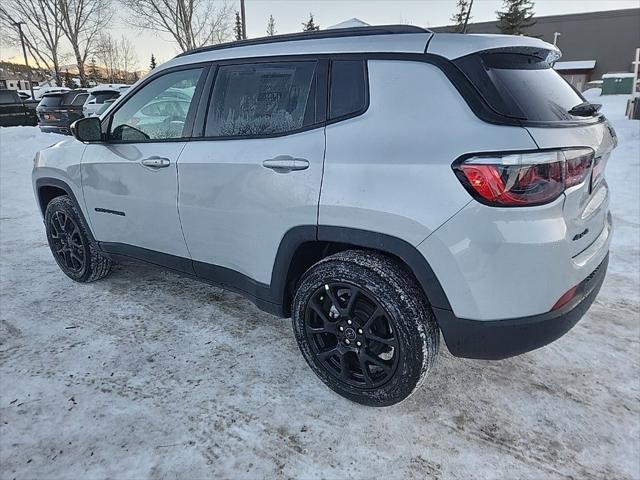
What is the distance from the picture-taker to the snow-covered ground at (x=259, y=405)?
196cm

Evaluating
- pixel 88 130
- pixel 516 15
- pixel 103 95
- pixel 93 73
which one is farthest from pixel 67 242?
pixel 93 73

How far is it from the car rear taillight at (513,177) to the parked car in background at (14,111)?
19.2 meters

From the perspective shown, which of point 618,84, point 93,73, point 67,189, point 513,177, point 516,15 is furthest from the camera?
point 93,73

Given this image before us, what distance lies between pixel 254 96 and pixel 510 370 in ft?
7.17

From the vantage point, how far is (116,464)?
196cm

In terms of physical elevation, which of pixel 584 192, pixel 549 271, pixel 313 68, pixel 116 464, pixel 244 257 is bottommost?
pixel 116 464

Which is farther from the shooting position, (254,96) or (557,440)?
(254,96)

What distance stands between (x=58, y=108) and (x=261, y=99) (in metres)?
14.4

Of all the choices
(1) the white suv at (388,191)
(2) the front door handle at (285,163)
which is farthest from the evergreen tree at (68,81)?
(2) the front door handle at (285,163)

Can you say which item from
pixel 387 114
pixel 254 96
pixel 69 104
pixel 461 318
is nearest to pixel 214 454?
pixel 461 318

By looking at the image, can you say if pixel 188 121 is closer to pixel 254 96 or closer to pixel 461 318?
pixel 254 96

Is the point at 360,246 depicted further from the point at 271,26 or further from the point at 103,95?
the point at 271,26

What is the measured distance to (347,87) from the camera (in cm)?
220

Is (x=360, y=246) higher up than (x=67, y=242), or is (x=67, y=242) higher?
(x=360, y=246)
